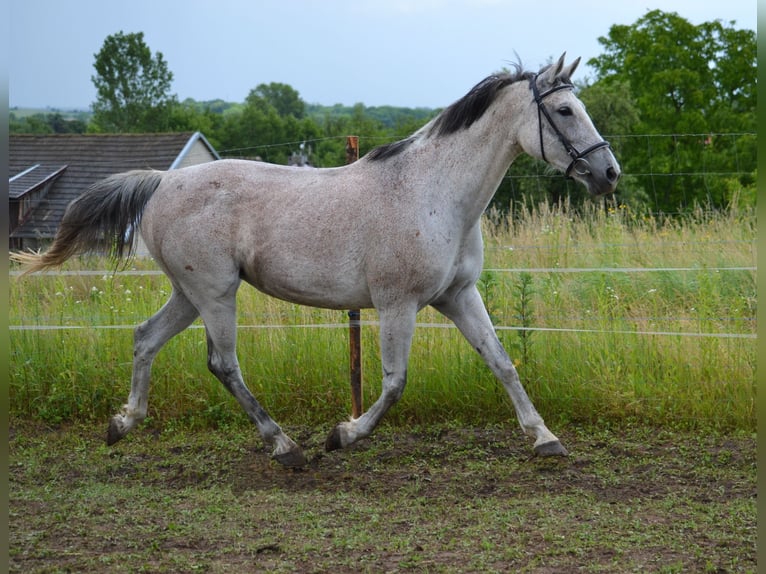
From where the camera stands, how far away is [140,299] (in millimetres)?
7348

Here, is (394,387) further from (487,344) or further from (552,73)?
(552,73)

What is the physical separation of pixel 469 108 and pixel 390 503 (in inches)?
85.3

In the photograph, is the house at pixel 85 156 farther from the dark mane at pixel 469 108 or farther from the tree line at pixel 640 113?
the dark mane at pixel 469 108

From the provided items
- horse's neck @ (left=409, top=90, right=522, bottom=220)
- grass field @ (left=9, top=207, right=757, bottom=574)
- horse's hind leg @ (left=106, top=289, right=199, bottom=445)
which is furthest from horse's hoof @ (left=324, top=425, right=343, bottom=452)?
horse's neck @ (left=409, top=90, right=522, bottom=220)

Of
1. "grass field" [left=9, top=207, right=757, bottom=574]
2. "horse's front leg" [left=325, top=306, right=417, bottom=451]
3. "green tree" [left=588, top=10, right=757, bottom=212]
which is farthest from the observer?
"green tree" [left=588, top=10, right=757, bottom=212]

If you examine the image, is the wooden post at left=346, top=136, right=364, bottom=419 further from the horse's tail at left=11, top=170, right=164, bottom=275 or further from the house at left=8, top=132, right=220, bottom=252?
the house at left=8, top=132, right=220, bottom=252

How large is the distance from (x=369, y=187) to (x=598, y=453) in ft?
6.92

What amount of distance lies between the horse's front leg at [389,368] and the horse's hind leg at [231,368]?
0.92 feet

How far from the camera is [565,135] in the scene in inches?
175

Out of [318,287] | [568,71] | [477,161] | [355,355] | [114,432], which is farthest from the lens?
[355,355]

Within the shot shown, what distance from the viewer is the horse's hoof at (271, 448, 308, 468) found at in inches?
193

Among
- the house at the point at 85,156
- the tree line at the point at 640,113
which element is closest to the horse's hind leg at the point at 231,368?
the tree line at the point at 640,113

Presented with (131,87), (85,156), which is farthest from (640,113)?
(131,87)

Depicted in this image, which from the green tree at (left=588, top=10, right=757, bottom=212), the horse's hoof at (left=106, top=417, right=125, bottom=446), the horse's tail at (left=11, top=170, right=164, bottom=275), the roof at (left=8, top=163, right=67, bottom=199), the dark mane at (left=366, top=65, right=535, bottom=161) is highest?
the green tree at (left=588, top=10, right=757, bottom=212)
